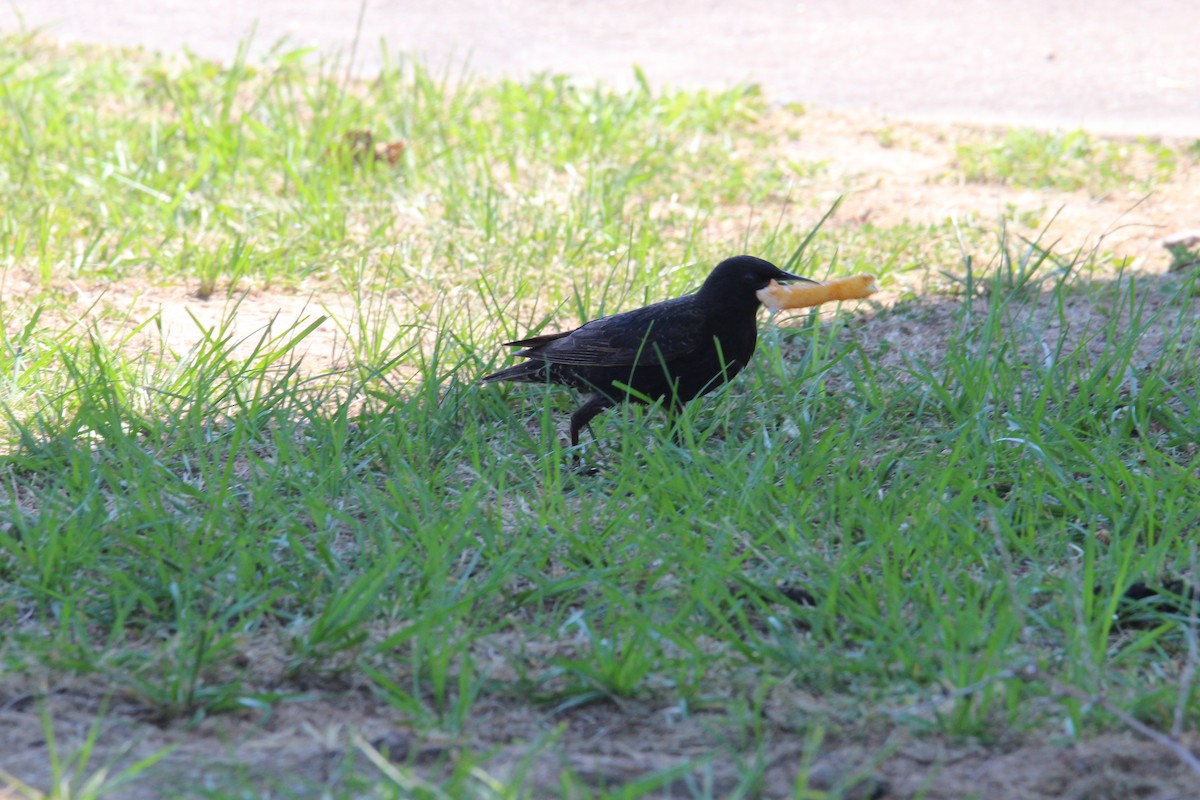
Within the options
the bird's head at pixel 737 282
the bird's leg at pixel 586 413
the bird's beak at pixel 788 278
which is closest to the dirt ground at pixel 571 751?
the bird's leg at pixel 586 413

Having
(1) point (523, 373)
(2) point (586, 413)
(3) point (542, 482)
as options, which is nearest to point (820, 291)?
(2) point (586, 413)

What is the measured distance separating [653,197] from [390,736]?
3.90 meters

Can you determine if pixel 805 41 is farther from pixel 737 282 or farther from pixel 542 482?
pixel 542 482

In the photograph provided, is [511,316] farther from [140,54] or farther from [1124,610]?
[140,54]

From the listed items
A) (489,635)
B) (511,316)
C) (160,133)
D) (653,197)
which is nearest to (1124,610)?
(489,635)

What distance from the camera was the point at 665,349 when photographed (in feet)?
12.2

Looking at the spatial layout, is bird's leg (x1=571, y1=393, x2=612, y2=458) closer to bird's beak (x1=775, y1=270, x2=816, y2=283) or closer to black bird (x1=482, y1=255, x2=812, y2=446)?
black bird (x1=482, y1=255, x2=812, y2=446)

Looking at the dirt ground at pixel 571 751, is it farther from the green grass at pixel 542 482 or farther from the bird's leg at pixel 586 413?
the bird's leg at pixel 586 413

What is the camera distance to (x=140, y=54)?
7.59m

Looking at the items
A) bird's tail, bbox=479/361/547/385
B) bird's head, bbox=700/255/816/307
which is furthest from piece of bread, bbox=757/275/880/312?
bird's tail, bbox=479/361/547/385

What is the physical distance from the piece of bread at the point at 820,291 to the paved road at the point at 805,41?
3541mm

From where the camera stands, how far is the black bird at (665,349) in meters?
3.72

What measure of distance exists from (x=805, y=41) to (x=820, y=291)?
4854 mm

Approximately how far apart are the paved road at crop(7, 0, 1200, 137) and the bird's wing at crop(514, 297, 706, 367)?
364 cm
